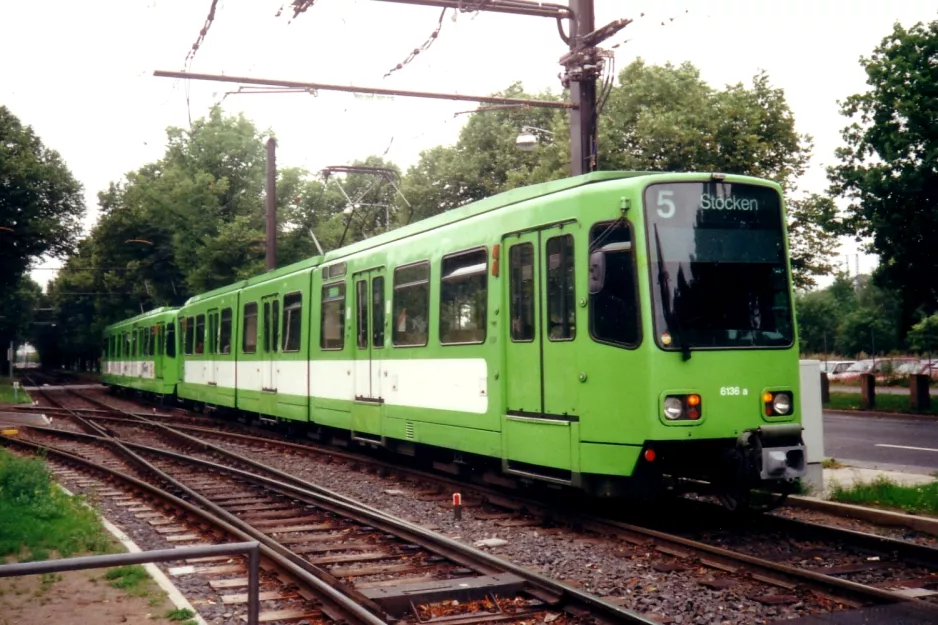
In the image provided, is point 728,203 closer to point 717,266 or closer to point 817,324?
point 717,266

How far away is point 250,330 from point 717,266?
46.3 ft

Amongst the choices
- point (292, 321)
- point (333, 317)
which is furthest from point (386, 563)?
point (292, 321)

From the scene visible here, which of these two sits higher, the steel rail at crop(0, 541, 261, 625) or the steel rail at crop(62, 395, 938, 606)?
the steel rail at crop(0, 541, 261, 625)

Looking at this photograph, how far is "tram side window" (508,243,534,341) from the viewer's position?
9867mm

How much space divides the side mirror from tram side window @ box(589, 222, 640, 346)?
0.20 feet

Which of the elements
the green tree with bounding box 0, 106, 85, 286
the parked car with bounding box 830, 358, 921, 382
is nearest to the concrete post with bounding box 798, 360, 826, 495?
the parked car with bounding box 830, 358, 921, 382

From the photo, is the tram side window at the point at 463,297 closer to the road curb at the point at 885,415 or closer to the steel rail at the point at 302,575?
the steel rail at the point at 302,575

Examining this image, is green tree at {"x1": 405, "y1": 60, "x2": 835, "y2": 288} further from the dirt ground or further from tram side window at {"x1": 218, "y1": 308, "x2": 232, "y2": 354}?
the dirt ground

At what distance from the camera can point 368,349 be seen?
14117 mm

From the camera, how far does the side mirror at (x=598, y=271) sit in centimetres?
852

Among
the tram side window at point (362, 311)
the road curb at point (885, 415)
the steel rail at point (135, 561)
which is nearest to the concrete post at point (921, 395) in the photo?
the road curb at point (885, 415)

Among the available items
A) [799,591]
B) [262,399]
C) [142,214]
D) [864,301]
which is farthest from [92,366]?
[799,591]

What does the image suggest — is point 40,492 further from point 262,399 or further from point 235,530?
point 262,399

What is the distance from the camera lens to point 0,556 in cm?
828
